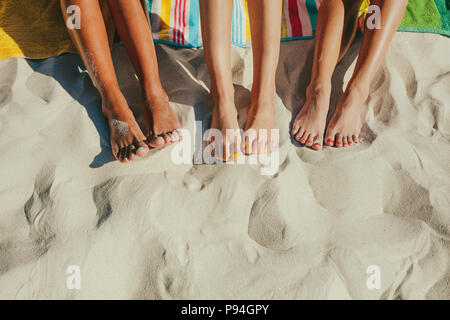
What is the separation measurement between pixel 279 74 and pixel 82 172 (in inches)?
44.7

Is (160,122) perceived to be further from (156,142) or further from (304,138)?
(304,138)

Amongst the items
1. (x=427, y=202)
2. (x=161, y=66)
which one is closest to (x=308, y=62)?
(x=161, y=66)

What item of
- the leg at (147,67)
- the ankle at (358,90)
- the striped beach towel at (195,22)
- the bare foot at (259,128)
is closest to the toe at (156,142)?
the leg at (147,67)

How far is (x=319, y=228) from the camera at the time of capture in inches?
49.6

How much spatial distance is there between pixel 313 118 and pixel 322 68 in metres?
0.28

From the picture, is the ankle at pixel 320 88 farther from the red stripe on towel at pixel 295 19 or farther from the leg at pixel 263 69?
the red stripe on towel at pixel 295 19

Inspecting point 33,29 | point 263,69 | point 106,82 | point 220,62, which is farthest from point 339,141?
point 33,29

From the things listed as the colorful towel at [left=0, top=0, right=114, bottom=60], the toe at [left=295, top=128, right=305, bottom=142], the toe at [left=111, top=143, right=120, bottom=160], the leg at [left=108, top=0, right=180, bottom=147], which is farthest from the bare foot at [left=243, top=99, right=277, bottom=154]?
the colorful towel at [left=0, top=0, right=114, bottom=60]

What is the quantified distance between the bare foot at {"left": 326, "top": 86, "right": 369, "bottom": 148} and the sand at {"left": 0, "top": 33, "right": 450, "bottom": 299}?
49mm

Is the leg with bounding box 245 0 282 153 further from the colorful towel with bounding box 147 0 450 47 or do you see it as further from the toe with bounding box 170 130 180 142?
the colorful towel with bounding box 147 0 450 47

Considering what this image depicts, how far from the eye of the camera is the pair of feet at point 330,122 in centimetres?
151

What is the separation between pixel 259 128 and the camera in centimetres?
149

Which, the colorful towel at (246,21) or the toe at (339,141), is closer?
the toe at (339,141)
